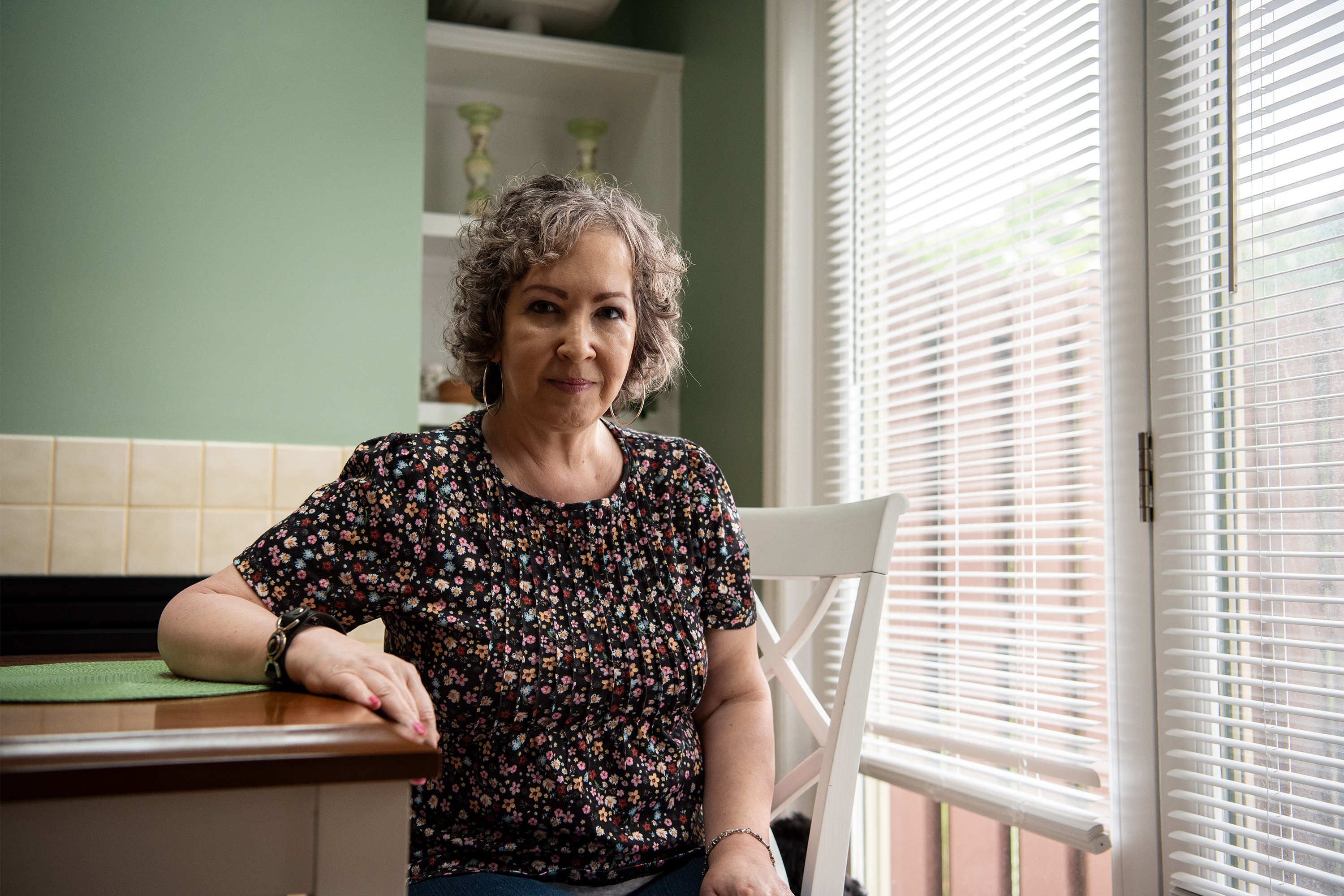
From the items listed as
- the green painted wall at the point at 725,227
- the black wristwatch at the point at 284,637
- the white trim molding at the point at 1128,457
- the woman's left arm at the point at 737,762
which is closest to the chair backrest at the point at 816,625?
the woman's left arm at the point at 737,762

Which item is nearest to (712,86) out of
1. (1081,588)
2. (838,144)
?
(838,144)

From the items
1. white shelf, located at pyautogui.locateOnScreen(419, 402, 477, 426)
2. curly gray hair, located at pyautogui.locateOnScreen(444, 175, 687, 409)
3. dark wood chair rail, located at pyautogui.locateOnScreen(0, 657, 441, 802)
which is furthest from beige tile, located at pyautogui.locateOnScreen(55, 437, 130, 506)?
dark wood chair rail, located at pyautogui.locateOnScreen(0, 657, 441, 802)

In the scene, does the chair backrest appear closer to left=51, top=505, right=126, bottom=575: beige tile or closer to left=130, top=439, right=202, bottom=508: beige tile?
left=130, top=439, right=202, bottom=508: beige tile

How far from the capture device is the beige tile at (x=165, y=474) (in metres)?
2.23

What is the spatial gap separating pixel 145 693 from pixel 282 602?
0.23 meters

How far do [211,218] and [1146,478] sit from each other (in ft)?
6.66

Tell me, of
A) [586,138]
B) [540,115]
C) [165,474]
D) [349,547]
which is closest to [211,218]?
[165,474]

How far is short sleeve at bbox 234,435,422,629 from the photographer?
1047 millimetres

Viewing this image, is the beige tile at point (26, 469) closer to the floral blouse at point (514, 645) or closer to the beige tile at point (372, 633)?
the beige tile at point (372, 633)

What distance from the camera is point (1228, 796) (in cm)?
136

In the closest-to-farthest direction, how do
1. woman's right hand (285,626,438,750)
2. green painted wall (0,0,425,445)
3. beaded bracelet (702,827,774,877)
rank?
woman's right hand (285,626,438,750), beaded bracelet (702,827,774,877), green painted wall (0,0,425,445)

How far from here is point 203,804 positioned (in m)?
0.64

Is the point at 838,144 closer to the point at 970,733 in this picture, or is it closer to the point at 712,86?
the point at 712,86

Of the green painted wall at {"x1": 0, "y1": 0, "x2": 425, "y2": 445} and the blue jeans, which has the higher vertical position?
the green painted wall at {"x1": 0, "y1": 0, "x2": 425, "y2": 445}
